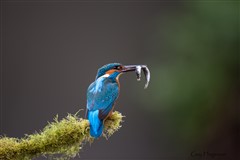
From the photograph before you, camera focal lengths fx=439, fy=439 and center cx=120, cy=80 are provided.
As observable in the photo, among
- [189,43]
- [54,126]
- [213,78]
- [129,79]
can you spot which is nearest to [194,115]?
[213,78]

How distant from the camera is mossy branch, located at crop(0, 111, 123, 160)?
92.2 inches

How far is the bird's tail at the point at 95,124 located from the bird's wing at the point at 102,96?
0.04 metres

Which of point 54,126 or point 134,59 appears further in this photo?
point 134,59

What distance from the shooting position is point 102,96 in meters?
2.73

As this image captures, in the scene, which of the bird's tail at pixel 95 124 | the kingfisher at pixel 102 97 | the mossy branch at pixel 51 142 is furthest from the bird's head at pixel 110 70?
the mossy branch at pixel 51 142

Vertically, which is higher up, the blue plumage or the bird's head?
the bird's head

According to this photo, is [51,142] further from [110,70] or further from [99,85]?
[110,70]

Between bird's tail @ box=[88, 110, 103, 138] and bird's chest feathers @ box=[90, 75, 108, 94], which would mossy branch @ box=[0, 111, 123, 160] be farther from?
bird's chest feathers @ box=[90, 75, 108, 94]

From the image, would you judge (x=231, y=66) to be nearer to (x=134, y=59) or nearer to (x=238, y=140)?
(x=238, y=140)

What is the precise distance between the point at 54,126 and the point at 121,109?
3874 millimetres

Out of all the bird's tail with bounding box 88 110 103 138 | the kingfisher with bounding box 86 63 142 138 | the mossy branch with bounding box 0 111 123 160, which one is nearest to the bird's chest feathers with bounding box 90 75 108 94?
the kingfisher with bounding box 86 63 142 138

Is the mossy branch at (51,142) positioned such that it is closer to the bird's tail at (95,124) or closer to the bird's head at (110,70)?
the bird's tail at (95,124)

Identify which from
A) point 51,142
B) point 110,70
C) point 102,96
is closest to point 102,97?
point 102,96

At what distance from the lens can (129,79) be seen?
6.11m
